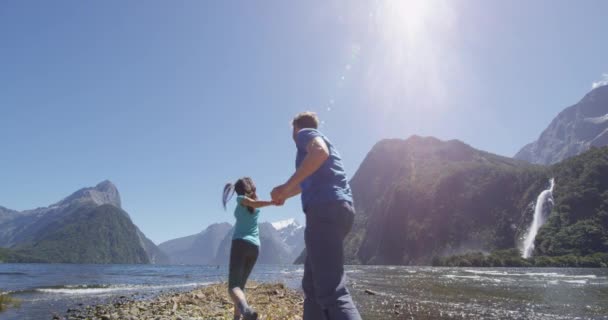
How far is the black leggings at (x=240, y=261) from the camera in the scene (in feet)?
22.4

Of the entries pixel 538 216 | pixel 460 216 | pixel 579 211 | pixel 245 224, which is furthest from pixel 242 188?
pixel 460 216

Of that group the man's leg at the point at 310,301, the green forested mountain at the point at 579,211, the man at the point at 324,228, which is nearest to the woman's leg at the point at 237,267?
the man's leg at the point at 310,301

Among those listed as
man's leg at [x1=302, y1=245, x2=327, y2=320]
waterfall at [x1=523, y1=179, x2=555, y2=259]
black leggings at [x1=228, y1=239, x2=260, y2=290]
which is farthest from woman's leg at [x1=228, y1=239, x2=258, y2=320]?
waterfall at [x1=523, y1=179, x2=555, y2=259]

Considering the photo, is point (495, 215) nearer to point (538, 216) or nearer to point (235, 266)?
point (538, 216)

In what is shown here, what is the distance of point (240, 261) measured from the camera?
6.85 meters

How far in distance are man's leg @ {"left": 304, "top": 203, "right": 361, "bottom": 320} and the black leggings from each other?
9.06ft

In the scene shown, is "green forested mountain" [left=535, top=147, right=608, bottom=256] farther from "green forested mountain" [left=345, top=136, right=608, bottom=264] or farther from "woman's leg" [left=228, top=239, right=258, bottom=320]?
"woman's leg" [left=228, top=239, right=258, bottom=320]

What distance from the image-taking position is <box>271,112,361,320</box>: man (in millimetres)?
4238

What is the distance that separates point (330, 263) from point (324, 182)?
37.3 inches

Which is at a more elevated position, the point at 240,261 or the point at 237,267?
the point at 240,261

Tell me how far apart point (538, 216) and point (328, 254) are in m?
158

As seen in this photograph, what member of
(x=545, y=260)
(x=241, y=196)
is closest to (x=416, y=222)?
(x=545, y=260)

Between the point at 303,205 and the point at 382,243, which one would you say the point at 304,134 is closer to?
the point at 303,205

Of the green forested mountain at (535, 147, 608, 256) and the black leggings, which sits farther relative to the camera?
the green forested mountain at (535, 147, 608, 256)
